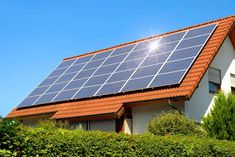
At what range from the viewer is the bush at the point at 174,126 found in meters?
17.1

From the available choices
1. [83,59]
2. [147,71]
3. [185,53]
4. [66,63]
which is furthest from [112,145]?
[66,63]

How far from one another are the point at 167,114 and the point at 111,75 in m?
5.50

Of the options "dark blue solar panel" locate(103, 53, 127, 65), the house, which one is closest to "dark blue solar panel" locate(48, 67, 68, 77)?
the house

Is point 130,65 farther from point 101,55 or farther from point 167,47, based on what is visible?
point 101,55

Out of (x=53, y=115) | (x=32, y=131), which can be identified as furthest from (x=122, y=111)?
(x=32, y=131)

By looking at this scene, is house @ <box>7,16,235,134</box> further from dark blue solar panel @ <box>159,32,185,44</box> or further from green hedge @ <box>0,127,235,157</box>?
green hedge @ <box>0,127,235,157</box>

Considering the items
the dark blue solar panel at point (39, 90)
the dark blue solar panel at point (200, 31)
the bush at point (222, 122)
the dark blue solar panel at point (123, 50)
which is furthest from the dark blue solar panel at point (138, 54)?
the bush at point (222, 122)

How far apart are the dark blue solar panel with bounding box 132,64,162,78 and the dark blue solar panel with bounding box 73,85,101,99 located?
2.23m

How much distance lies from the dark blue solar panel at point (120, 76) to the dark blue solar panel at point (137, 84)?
26.3 inches

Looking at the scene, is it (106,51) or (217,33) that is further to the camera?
(106,51)

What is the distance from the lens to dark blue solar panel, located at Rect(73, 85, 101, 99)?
72.3 feet

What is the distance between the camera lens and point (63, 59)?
30625mm

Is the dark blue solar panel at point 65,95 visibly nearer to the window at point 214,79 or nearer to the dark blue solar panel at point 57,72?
the dark blue solar panel at point 57,72

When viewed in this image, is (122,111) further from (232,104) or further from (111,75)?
(232,104)
